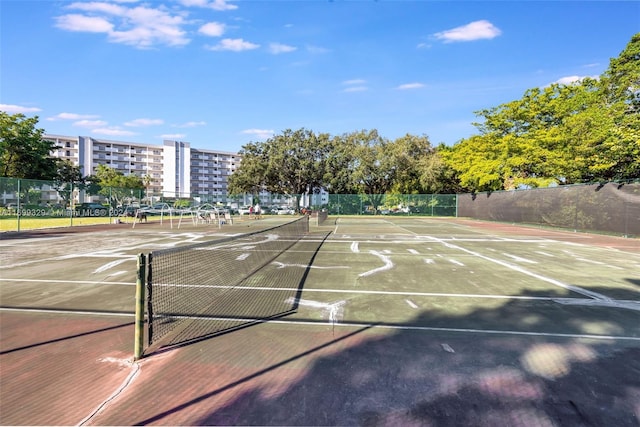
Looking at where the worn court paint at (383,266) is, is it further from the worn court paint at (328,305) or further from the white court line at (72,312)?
the white court line at (72,312)

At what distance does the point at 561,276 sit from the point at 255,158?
50744 millimetres

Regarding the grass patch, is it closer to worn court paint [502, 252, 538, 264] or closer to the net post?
the net post

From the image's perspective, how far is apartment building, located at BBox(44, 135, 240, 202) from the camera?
372ft

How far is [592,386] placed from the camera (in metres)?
3.43

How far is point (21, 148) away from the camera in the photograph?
41.5 metres

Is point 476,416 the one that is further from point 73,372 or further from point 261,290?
point 261,290

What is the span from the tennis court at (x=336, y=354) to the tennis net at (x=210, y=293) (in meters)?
0.08

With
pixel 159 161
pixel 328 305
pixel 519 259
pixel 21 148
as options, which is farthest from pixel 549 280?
pixel 159 161

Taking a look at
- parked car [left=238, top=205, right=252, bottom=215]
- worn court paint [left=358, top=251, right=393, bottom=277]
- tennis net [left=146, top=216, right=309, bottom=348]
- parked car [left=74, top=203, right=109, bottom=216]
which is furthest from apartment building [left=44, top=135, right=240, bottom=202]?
tennis net [left=146, top=216, right=309, bottom=348]

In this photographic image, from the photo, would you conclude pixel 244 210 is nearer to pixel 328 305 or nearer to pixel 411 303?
pixel 328 305

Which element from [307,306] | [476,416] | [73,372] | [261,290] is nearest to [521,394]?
[476,416]

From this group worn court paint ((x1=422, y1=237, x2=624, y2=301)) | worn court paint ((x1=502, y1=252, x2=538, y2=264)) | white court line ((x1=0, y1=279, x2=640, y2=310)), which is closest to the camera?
white court line ((x1=0, y1=279, x2=640, y2=310))

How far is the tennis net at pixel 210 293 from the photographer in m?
4.79

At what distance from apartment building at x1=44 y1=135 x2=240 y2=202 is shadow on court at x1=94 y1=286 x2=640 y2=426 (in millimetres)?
111932
